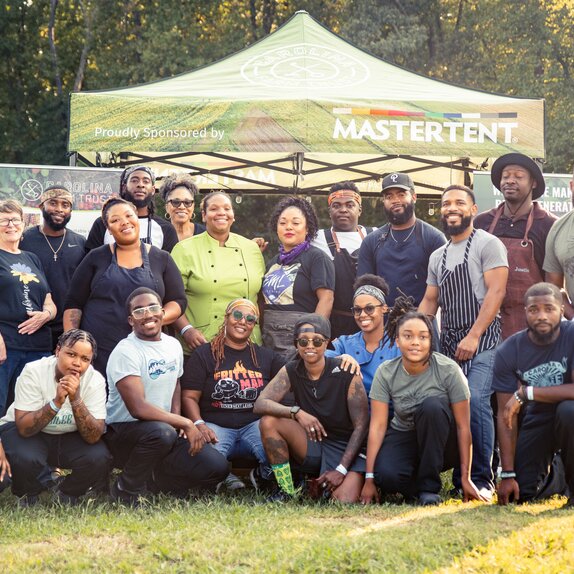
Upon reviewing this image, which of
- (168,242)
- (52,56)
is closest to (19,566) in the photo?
(168,242)

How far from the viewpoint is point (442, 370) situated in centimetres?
583

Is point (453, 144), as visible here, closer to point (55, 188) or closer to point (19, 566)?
point (55, 188)

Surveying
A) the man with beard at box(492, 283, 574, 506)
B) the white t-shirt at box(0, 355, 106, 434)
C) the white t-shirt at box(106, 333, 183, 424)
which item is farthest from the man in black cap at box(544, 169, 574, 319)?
the white t-shirt at box(0, 355, 106, 434)

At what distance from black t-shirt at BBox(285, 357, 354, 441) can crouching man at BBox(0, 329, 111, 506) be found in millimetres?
1316

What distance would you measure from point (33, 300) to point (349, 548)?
121 inches

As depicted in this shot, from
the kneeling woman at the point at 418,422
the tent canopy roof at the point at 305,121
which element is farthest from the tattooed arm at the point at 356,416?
the tent canopy roof at the point at 305,121

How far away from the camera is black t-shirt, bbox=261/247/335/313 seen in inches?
259

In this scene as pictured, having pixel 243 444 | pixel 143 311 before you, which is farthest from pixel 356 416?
pixel 143 311

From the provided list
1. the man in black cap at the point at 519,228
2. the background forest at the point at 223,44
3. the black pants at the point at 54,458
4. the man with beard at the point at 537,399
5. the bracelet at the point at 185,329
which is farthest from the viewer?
the background forest at the point at 223,44

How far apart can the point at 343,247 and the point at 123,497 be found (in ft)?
8.30

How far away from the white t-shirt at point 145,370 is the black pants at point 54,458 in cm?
30

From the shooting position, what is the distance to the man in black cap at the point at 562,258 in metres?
6.14

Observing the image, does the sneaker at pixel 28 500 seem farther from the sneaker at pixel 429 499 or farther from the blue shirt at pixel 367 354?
the sneaker at pixel 429 499

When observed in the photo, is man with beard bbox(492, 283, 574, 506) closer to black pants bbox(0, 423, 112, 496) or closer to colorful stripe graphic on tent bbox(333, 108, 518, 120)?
black pants bbox(0, 423, 112, 496)
